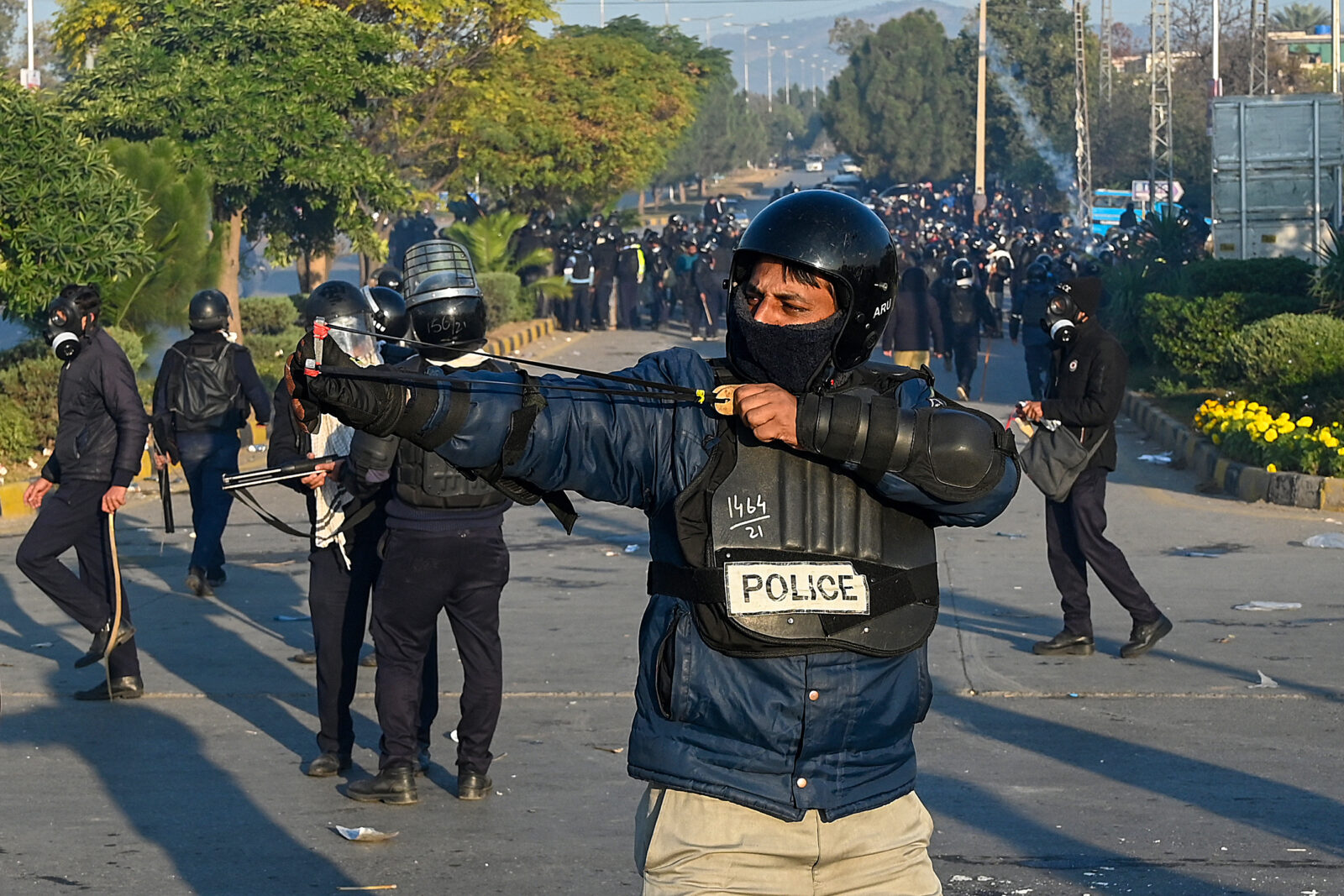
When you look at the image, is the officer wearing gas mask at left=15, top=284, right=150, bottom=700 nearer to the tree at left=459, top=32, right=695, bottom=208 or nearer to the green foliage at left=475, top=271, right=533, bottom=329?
the green foliage at left=475, top=271, right=533, bottom=329

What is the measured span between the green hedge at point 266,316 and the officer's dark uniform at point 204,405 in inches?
526

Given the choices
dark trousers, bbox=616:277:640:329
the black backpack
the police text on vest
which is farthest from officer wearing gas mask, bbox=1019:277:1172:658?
dark trousers, bbox=616:277:640:329

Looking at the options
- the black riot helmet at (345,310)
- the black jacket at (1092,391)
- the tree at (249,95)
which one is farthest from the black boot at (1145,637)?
the tree at (249,95)

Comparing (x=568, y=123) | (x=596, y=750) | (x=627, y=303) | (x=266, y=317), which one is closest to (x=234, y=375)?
(x=596, y=750)

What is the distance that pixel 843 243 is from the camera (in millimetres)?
3160

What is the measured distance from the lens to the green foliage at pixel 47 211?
44.2 ft

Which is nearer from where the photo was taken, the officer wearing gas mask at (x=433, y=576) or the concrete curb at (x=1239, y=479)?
the officer wearing gas mask at (x=433, y=576)

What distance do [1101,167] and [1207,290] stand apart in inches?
1996

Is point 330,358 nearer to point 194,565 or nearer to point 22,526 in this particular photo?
point 194,565

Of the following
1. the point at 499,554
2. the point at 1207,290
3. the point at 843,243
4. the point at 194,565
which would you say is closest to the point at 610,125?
the point at 1207,290

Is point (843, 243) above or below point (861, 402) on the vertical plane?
above

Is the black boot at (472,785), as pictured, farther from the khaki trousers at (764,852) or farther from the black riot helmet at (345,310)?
the khaki trousers at (764,852)

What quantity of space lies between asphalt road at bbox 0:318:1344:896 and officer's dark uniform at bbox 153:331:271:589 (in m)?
0.63

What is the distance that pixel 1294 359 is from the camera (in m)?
15.1
